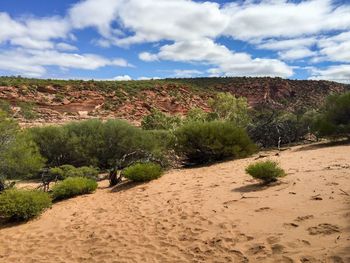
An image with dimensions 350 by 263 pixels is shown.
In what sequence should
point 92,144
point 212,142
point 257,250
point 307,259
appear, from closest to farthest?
1. point 307,259
2. point 257,250
3. point 212,142
4. point 92,144

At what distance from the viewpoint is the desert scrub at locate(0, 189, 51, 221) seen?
9484 millimetres

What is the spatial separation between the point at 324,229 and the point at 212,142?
983 cm

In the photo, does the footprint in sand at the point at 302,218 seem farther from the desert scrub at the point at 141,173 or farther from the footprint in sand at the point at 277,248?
the desert scrub at the point at 141,173

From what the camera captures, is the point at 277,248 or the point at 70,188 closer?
the point at 277,248

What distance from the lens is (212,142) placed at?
1580 centimetres

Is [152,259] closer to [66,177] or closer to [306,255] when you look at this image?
[306,255]

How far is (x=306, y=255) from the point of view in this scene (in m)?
5.37

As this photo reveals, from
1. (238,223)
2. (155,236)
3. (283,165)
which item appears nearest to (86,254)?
(155,236)

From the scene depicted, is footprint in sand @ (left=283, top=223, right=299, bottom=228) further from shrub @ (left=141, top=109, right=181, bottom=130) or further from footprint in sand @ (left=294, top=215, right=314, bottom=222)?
shrub @ (left=141, top=109, right=181, bottom=130)

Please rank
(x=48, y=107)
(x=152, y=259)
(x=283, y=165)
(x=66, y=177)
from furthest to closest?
(x=48, y=107) → (x=66, y=177) → (x=283, y=165) → (x=152, y=259)

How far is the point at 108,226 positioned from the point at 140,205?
4.96 ft

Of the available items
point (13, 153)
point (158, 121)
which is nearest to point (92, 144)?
point (13, 153)

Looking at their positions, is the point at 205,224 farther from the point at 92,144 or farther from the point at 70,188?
the point at 92,144

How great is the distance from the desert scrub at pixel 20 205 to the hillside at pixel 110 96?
2831 centimetres
